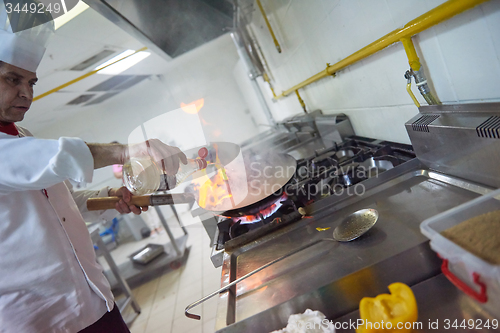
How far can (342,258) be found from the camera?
31.8 inches

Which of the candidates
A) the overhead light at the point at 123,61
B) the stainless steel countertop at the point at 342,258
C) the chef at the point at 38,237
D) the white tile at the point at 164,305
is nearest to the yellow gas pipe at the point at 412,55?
the stainless steel countertop at the point at 342,258

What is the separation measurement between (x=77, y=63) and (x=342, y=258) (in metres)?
3.46

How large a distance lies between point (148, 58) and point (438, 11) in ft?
14.7

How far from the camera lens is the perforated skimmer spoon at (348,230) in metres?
0.85

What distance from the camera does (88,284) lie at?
4.00 feet

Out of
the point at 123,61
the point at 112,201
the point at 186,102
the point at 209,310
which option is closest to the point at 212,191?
the point at 112,201

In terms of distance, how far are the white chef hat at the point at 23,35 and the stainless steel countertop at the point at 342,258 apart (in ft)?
3.47

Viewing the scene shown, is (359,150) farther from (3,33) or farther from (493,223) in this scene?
(3,33)

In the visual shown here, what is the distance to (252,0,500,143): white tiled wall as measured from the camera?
0.78 m

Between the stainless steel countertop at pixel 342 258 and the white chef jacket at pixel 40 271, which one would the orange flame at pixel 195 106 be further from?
the stainless steel countertop at pixel 342 258

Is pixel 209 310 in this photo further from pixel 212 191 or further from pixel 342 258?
pixel 342 258

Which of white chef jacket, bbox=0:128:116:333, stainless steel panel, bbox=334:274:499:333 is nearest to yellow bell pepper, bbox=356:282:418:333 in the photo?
stainless steel panel, bbox=334:274:499:333

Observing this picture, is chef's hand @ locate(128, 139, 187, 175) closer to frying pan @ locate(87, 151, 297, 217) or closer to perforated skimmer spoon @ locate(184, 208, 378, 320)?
frying pan @ locate(87, 151, 297, 217)

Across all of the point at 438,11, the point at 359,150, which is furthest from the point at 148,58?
the point at 438,11
